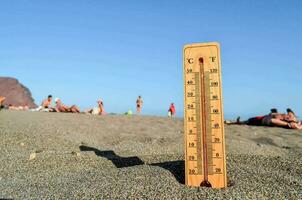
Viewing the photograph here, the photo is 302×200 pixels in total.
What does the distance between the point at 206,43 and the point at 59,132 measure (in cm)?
745

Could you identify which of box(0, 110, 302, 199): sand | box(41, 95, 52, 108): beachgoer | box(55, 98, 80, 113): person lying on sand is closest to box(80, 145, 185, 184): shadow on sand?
box(0, 110, 302, 199): sand

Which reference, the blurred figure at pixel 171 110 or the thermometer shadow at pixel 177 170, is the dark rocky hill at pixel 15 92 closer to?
the blurred figure at pixel 171 110

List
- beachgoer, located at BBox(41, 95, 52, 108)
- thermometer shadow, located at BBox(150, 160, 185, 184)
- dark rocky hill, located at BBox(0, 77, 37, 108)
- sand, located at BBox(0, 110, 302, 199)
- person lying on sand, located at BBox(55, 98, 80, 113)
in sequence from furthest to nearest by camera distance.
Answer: dark rocky hill, located at BBox(0, 77, 37, 108)
beachgoer, located at BBox(41, 95, 52, 108)
person lying on sand, located at BBox(55, 98, 80, 113)
thermometer shadow, located at BBox(150, 160, 185, 184)
sand, located at BBox(0, 110, 302, 199)

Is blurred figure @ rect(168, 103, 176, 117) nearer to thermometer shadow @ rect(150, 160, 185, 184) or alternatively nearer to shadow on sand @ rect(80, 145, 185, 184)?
shadow on sand @ rect(80, 145, 185, 184)

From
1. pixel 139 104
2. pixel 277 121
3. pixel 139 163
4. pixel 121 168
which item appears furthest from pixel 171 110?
pixel 121 168

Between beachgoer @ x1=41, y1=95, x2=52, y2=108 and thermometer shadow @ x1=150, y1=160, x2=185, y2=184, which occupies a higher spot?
beachgoer @ x1=41, y1=95, x2=52, y2=108

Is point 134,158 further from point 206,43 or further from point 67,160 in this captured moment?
point 206,43

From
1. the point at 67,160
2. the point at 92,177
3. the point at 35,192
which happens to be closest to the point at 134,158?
the point at 67,160

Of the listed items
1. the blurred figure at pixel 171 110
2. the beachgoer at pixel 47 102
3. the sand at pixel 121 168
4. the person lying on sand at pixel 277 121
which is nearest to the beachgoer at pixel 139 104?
the blurred figure at pixel 171 110

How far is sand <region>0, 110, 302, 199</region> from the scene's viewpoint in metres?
4.01

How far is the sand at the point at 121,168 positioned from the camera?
4.01 meters

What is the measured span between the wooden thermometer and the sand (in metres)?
0.21

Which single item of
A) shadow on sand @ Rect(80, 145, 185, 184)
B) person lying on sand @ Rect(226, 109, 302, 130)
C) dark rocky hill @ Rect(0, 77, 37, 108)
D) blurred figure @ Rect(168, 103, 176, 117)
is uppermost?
dark rocky hill @ Rect(0, 77, 37, 108)

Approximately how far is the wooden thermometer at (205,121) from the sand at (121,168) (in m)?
0.21
